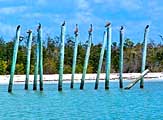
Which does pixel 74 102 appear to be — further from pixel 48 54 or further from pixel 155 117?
pixel 48 54

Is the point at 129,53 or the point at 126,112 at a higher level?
the point at 129,53

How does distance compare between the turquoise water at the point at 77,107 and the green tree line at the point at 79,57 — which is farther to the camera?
the green tree line at the point at 79,57

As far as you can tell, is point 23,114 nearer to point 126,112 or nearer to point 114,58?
point 126,112

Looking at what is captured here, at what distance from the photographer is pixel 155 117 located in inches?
1094

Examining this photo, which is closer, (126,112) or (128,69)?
(126,112)

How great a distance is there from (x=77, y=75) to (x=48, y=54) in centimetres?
1802

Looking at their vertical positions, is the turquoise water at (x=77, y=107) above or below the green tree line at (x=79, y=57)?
below

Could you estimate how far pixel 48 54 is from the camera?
3723 inches

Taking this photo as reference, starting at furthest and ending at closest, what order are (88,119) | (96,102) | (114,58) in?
1. (114,58)
2. (96,102)
3. (88,119)

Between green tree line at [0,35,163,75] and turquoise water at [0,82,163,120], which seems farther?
green tree line at [0,35,163,75]

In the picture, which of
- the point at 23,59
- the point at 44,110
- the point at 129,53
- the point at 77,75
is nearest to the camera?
the point at 44,110

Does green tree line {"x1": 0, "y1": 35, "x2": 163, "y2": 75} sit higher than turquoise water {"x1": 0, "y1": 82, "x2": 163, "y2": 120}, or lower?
higher

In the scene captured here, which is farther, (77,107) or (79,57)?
(79,57)

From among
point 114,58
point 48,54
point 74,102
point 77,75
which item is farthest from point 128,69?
point 74,102
